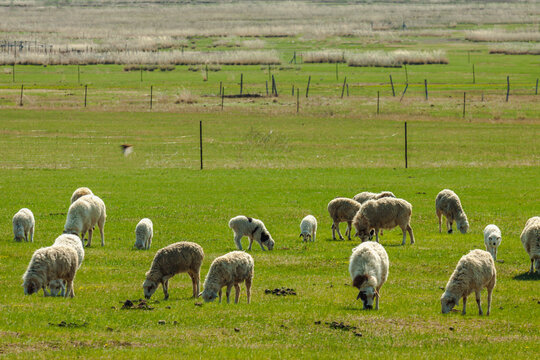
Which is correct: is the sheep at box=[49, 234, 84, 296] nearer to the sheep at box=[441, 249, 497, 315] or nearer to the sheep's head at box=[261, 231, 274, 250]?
the sheep's head at box=[261, 231, 274, 250]

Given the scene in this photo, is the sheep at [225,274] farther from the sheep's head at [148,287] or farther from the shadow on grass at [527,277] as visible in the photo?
the shadow on grass at [527,277]

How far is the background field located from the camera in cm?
1498

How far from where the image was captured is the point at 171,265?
18609 millimetres

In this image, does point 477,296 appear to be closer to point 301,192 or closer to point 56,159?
point 301,192

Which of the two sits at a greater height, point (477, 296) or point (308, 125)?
point (308, 125)

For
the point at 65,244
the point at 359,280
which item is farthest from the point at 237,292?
the point at 65,244

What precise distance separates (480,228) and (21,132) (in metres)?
41.5

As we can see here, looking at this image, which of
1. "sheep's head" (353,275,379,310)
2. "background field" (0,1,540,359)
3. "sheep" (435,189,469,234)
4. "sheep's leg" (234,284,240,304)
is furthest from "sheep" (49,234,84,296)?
"sheep" (435,189,469,234)

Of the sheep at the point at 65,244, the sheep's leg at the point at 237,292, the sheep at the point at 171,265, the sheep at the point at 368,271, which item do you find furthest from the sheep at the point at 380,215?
the sheep at the point at 65,244

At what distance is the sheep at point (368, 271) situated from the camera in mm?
17312

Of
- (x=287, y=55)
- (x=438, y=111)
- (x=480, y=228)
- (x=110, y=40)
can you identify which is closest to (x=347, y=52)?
(x=287, y=55)

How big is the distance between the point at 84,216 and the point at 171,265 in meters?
7.19

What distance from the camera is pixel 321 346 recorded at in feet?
47.2

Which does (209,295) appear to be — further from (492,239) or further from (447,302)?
(492,239)
